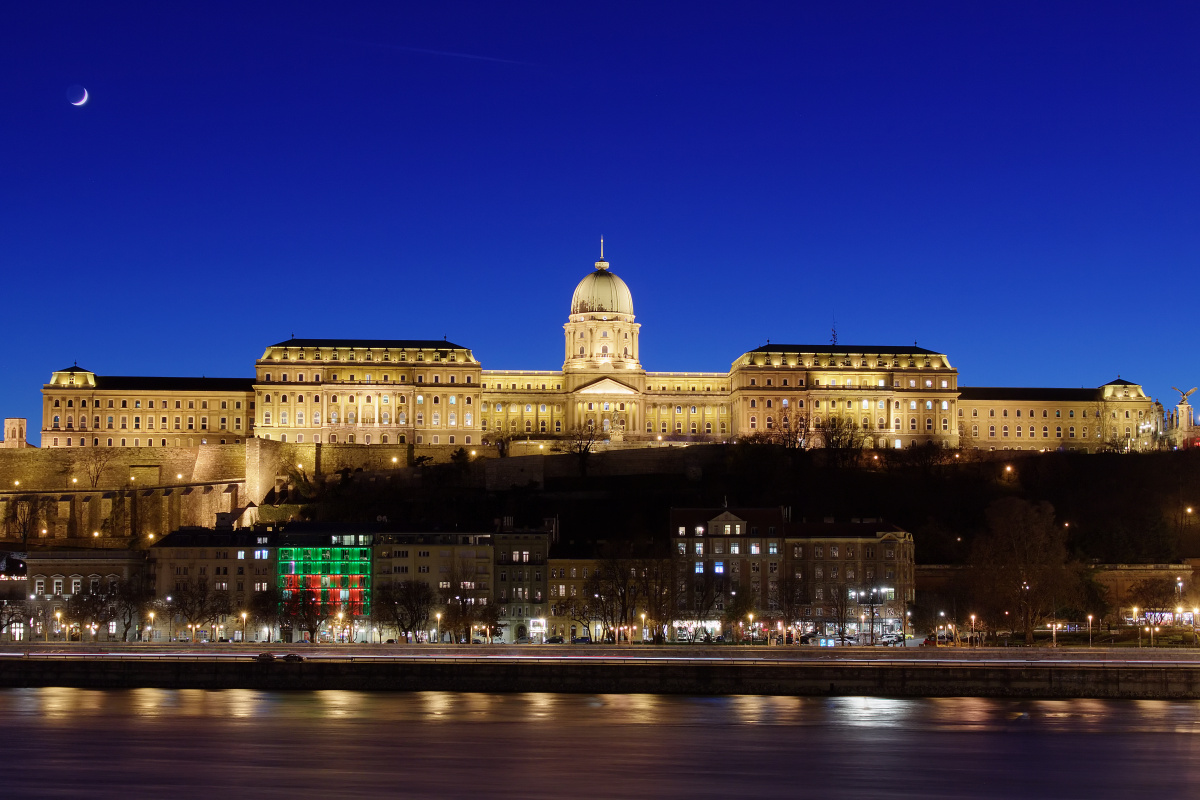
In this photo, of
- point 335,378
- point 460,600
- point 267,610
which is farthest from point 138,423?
point 460,600

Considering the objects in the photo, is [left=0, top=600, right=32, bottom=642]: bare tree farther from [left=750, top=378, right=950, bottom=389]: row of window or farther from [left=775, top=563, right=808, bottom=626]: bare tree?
[left=750, top=378, right=950, bottom=389]: row of window

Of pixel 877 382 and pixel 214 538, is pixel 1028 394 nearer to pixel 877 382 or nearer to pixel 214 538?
pixel 877 382

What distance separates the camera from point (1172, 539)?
320 feet

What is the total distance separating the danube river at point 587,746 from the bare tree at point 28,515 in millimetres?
48786

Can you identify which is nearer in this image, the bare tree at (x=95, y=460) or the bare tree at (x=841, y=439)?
the bare tree at (x=841, y=439)

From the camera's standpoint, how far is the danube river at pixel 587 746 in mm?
45250

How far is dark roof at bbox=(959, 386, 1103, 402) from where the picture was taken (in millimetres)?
152625

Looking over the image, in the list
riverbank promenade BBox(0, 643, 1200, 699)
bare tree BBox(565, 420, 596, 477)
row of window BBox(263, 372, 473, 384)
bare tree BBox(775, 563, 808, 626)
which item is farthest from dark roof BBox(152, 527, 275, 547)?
row of window BBox(263, 372, 473, 384)

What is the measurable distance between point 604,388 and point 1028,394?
134 feet

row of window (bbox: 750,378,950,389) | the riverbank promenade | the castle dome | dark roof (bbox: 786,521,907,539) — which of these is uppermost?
the castle dome

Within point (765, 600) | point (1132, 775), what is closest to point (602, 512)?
point (765, 600)

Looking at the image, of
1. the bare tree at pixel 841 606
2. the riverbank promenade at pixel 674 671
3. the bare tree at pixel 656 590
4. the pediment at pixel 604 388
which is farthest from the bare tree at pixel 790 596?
the pediment at pixel 604 388

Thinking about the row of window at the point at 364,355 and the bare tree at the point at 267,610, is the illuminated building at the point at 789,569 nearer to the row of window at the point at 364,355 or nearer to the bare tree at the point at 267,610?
the bare tree at the point at 267,610

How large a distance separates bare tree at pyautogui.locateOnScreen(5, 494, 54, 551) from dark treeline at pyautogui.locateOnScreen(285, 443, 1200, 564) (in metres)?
17.5
